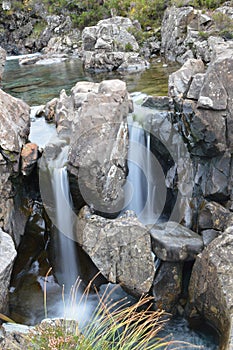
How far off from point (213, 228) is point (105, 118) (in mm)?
3131

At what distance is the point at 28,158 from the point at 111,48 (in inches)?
646

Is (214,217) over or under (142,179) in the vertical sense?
under

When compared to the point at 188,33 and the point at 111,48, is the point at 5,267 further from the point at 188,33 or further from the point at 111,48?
the point at 188,33

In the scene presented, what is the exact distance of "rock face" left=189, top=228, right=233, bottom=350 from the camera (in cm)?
455

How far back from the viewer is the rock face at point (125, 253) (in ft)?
18.5

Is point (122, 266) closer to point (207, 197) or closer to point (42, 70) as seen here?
point (207, 197)

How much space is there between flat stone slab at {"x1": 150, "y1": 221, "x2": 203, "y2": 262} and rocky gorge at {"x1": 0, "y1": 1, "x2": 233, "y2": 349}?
18mm

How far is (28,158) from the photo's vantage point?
6875mm

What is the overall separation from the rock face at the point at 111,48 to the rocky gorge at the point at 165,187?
487 inches

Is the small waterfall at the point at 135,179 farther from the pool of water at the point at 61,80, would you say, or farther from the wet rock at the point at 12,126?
the pool of water at the point at 61,80

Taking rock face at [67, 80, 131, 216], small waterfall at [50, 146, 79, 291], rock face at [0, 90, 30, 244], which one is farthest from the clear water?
rock face at [67, 80, 131, 216]

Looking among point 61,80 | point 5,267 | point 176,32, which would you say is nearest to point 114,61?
point 61,80

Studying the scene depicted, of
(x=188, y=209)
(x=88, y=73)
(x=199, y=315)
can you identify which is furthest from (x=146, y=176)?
(x=88, y=73)

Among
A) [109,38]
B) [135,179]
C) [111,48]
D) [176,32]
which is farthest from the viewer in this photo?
[176,32]
